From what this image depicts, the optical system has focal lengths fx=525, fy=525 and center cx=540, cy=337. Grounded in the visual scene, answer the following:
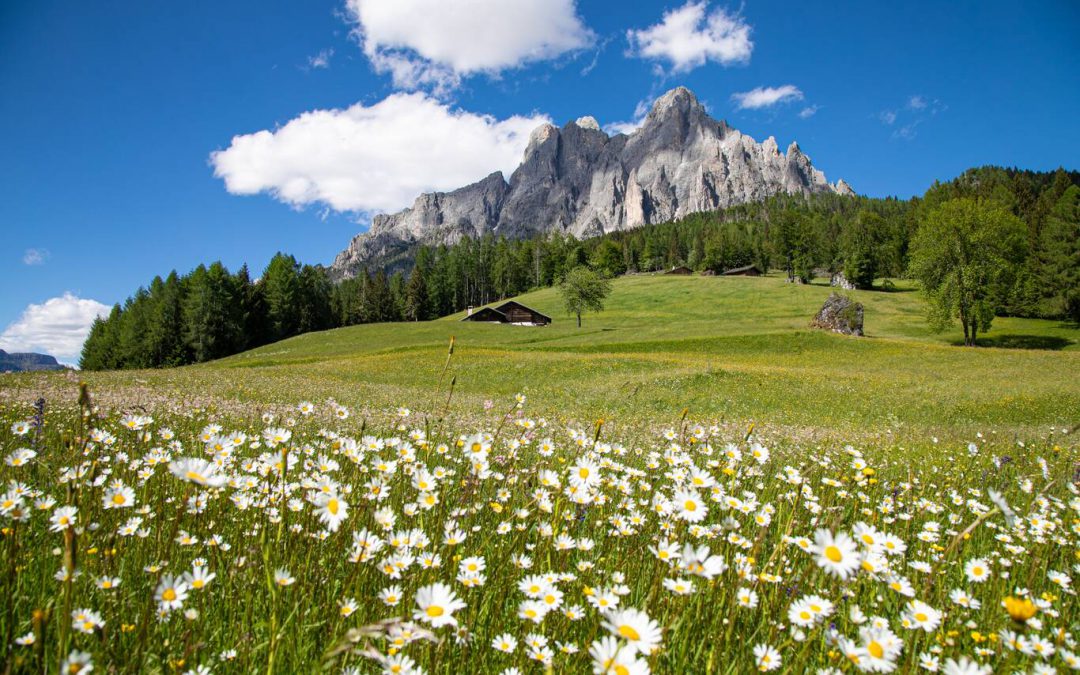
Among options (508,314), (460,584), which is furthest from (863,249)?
(460,584)

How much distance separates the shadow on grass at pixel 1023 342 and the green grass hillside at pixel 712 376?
0.24 metres

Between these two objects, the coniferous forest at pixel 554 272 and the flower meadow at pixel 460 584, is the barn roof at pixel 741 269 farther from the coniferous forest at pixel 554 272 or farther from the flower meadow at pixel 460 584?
the flower meadow at pixel 460 584

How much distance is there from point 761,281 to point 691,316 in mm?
30704

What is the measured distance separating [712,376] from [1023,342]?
4790cm

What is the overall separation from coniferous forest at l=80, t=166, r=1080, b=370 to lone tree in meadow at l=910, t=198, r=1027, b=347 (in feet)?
6.84

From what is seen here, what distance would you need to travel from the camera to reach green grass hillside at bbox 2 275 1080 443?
53.5ft

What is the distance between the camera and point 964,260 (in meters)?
51.8

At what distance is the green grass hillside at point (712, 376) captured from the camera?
16312mm

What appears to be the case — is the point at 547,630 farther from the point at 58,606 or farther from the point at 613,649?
the point at 58,606

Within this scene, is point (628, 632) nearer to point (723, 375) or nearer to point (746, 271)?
point (723, 375)

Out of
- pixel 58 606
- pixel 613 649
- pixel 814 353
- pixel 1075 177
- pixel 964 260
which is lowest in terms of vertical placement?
pixel 814 353

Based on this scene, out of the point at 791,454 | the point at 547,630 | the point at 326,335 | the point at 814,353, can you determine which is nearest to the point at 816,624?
the point at 547,630

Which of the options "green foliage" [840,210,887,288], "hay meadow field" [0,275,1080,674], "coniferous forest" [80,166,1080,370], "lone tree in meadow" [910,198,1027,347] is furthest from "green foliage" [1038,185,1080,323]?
"hay meadow field" [0,275,1080,674]

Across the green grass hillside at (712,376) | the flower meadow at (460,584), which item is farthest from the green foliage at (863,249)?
the flower meadow at (460,584)
